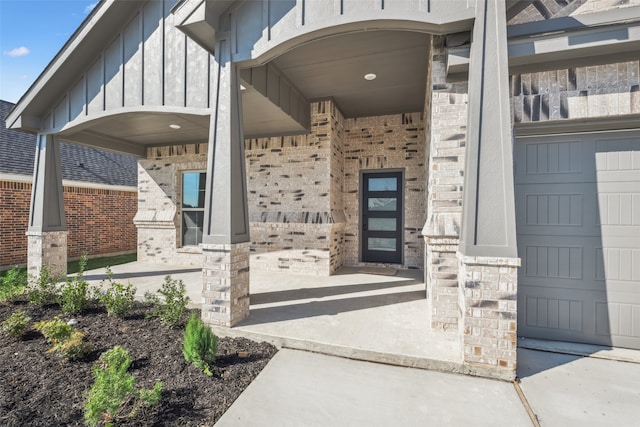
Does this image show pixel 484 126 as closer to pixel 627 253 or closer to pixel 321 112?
pixel 627 253

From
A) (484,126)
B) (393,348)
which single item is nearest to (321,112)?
(484,126)

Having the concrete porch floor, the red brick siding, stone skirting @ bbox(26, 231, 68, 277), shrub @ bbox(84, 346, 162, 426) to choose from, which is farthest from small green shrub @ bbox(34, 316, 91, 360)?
the red brick siding

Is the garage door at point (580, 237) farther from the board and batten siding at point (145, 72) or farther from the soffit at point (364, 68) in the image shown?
the board and batten siding at point (145, 72)

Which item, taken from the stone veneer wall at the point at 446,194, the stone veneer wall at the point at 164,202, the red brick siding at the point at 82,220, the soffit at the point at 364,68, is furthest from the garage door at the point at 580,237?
the red brick siding at the point at 82,220

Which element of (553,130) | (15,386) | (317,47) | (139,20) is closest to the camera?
(15,386)

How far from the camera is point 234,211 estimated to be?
11.6 ft

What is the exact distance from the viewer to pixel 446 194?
320cm

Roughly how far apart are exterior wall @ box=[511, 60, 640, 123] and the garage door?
305mm

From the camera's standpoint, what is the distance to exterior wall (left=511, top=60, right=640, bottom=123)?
2.78 meters

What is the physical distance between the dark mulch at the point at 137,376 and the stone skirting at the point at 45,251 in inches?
96.7

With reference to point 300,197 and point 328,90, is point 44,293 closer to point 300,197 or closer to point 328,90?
point 300,197

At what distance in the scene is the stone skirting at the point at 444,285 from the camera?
10.3 feet

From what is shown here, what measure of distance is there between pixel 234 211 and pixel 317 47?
2539 mm

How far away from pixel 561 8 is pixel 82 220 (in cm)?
1220
